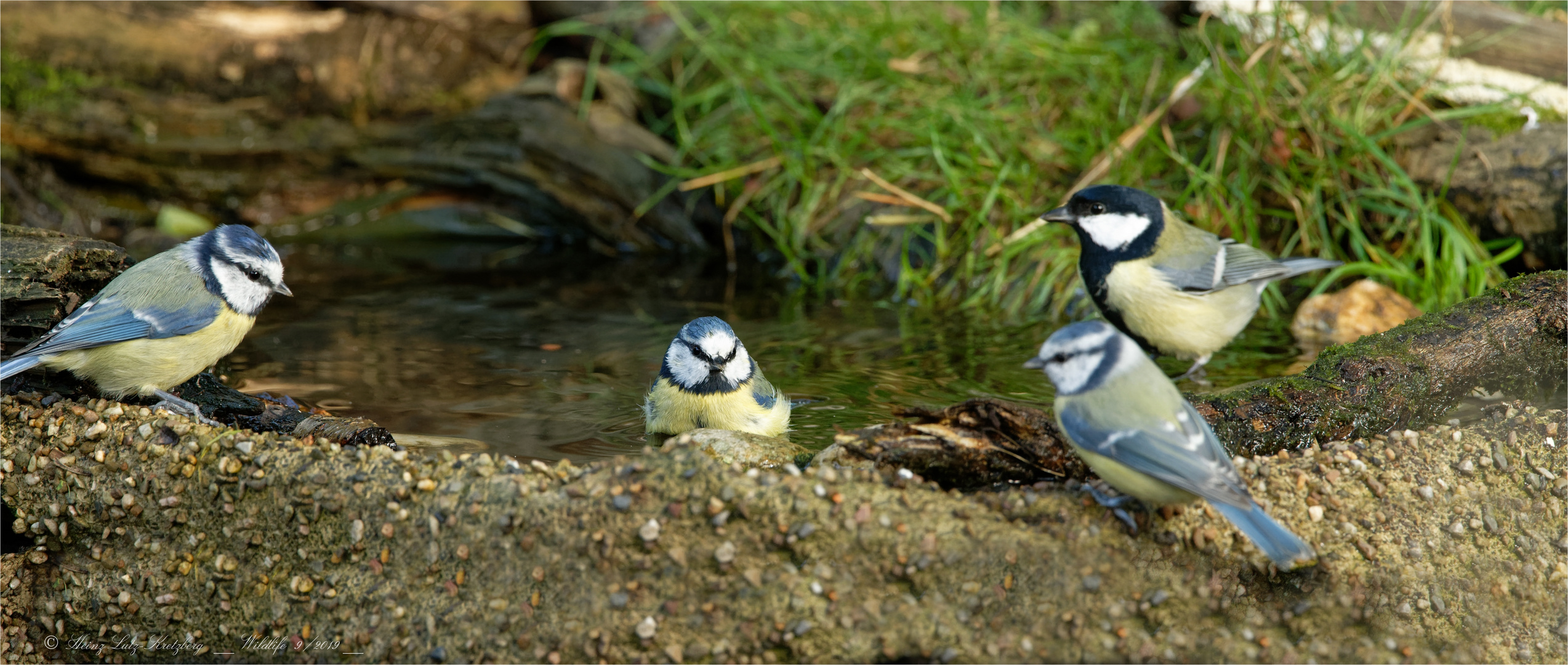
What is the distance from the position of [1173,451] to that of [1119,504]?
0.22m

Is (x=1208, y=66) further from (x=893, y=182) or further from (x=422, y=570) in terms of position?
(x=422, y=570)

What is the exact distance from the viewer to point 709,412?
3.50m

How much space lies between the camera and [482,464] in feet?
8.25

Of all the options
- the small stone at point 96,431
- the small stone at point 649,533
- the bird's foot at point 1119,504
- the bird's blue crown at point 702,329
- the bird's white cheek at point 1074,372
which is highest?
the bird's white cheek at point 1074,372

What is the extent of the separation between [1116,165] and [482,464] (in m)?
3.95

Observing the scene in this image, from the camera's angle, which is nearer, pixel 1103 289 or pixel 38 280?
pixel 38 280

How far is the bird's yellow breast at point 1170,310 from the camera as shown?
3592 mm

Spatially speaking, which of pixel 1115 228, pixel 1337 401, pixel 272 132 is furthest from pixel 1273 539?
pixel 272 132

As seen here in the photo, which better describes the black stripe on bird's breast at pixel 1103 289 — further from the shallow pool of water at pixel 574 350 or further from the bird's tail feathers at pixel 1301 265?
the bird's tail feathers at pixel 1301 265

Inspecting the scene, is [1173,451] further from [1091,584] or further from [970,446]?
[970,446]

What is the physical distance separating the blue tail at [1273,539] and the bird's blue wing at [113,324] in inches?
107

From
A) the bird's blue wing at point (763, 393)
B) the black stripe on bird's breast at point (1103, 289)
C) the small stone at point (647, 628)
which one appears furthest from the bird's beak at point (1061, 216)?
the small stone at point (647, 628)

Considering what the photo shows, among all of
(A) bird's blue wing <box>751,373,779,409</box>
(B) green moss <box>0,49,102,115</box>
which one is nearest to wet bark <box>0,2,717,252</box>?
(B) green moss <box>0,49,102,115</box>

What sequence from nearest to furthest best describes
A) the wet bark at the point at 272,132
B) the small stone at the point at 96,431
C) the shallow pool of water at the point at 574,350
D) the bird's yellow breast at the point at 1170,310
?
the small stone at the point at 96,431
the bird's yellow breast at the point at 1170,310
the shallow pool of water at the point at 574,350
the wet bark at the point at 272,132
